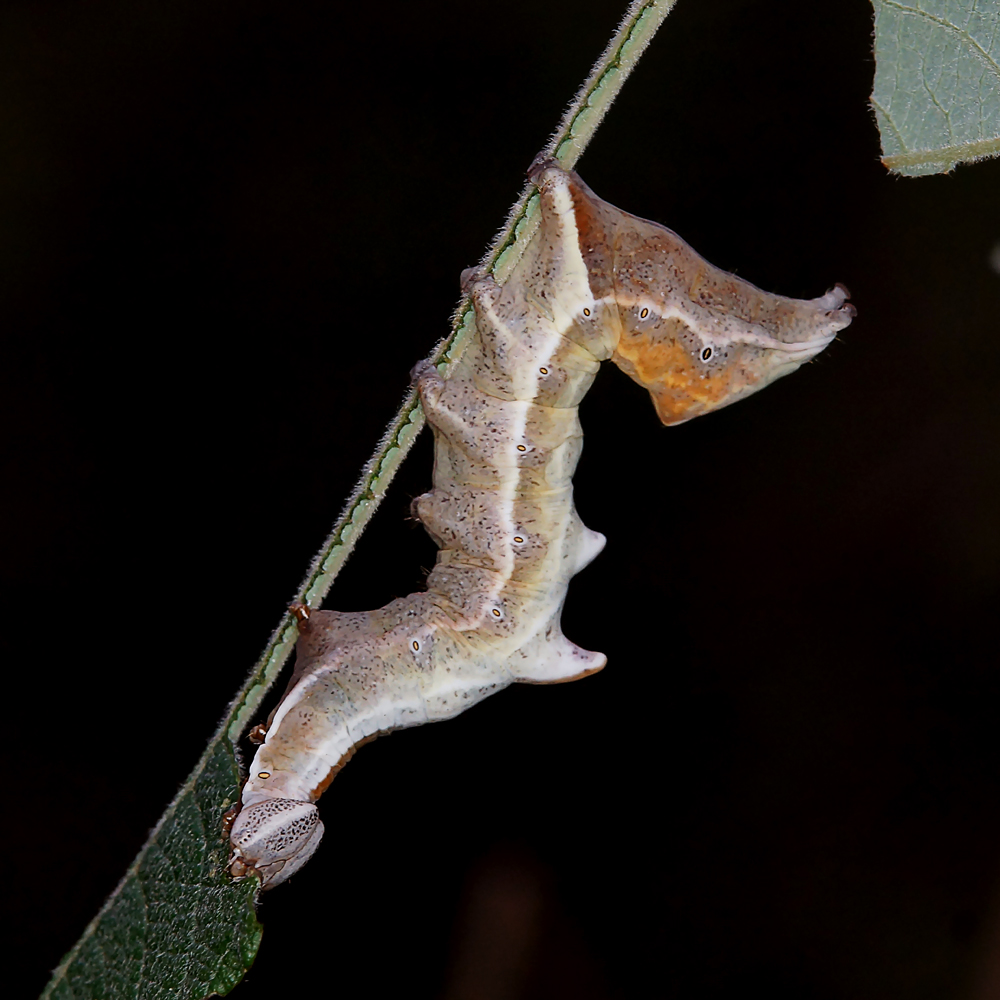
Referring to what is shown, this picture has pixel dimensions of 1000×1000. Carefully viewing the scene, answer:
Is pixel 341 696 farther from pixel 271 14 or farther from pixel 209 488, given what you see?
pixel 271 14

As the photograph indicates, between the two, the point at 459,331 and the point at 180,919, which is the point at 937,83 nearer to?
the point at 459,331

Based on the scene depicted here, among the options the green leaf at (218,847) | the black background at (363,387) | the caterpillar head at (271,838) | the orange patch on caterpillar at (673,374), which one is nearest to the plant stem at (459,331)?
the green leaf at (218,847)

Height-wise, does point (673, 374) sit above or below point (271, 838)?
above

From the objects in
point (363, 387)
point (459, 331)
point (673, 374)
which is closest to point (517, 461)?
point (459, 331)

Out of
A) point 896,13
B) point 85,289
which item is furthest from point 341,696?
point 85,289

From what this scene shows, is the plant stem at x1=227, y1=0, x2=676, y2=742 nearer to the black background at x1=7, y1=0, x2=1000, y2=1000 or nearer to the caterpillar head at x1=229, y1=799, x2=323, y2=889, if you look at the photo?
the caterpillar head at x1=229, y1=799, x2=323, y2=889

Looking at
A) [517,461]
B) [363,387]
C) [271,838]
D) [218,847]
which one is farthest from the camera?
[363,387]

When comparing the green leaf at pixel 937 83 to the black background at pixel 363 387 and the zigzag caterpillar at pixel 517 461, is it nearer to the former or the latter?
the zigzag caterpillar at pixel 517 461
